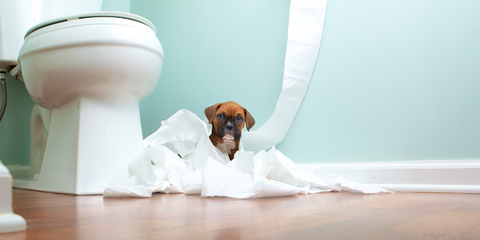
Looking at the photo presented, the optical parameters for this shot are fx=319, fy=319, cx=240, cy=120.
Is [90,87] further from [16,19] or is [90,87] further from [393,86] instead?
[393,86]

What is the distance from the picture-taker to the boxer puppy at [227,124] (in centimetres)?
122

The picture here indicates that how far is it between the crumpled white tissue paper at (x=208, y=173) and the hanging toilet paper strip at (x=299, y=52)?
0.79 ft

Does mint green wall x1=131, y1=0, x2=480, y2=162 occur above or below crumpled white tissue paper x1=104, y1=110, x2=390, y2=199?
above

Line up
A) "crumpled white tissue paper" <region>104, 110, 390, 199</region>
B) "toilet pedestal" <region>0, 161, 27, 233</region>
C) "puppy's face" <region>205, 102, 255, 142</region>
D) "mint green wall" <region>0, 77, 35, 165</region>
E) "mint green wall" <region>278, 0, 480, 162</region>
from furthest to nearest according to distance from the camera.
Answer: "mint green wall" <region>0, 77, 35, 165</region>
"puppy's face" <region>205, 102, 255, 142</region>
"mint green wall" <region>278, 0, 480, 162</region>
"crumpled white tissue paper" <region>104, 110, 390, 199</region>
"toilet pedestal" <region>0, 161, 27, 233</region>

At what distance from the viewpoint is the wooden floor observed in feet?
1.32

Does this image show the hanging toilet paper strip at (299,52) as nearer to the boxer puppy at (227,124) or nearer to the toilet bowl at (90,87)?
the boxer puppy at (227,124)

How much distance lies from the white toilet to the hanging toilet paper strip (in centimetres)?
49

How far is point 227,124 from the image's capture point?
1224 mm

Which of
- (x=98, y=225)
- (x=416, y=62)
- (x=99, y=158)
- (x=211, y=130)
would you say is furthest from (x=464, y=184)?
(x=99, y=158)

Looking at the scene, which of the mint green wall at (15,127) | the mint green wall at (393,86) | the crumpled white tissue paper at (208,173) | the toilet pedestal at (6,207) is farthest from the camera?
the mint green wall at (15,127)

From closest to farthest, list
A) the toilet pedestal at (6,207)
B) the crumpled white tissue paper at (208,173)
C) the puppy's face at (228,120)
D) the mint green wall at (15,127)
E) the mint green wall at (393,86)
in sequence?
the toilet pedestal at (6,207) → the crumpled white tissue paper at (208,173) → the mint green wall at (393,86) → the puppy's face at (228,120) → the mint green wall at (15,127)

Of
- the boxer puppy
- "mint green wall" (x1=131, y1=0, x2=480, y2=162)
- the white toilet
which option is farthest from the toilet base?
"mint green wall" (x1=131, y1=0, x2=480, y2=162)

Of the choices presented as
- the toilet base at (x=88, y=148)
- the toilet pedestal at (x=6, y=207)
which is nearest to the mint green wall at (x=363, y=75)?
the toilet base at (x=88, y=148)

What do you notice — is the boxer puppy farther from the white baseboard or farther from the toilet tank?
the toilet tank
